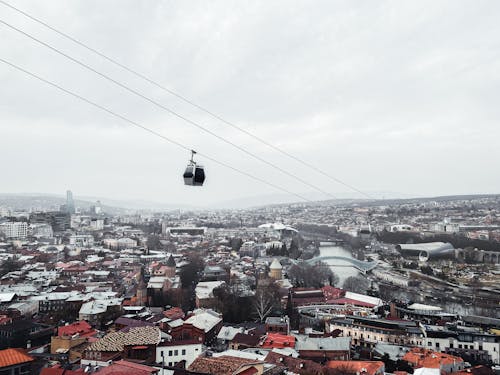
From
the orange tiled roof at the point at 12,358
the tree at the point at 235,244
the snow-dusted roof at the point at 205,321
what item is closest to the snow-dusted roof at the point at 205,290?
the snow-dusted roof at the point at 205,321

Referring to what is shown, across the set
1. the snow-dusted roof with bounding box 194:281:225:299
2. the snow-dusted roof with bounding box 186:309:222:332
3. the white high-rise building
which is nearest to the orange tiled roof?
the snow-dusted roof with bounding box 186:309:222:332

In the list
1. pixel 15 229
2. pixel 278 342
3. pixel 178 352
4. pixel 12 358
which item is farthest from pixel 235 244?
pixel 12 358

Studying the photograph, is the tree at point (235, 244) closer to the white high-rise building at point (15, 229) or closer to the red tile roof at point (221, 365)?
the white high-rise building at point (15, 229)

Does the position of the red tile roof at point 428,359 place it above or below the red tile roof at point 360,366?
below

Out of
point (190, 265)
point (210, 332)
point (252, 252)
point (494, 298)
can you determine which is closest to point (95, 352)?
point (210, 332)

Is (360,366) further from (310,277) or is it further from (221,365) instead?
(310,277)

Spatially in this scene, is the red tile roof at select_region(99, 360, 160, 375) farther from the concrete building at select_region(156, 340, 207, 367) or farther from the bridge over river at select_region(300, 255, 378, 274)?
the bridge over river at select_region(300, 255, 378, 274)
